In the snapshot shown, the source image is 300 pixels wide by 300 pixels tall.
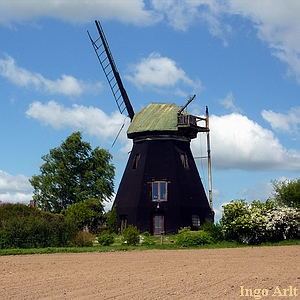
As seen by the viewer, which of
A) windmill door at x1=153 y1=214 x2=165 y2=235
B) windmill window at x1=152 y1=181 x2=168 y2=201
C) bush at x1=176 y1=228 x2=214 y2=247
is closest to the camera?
bush at x1=176 y1=228 x2=214 y2=247

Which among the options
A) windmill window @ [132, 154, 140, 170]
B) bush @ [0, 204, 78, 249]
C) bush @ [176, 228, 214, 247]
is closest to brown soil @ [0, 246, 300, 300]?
bush @ [0, 204, 78, 249]

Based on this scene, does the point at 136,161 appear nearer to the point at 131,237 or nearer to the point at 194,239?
the point at 131,237

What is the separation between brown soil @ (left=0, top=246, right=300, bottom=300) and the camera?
12320mm

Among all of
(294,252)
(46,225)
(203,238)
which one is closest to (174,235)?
(203,238)

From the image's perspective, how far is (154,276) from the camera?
15695mm

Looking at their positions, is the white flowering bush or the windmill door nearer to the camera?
the white flowering bush

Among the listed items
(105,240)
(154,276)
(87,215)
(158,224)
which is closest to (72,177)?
(87,215)

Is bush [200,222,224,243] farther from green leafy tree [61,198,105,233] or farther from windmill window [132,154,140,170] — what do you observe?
green leafy tree [61,198,105,233]

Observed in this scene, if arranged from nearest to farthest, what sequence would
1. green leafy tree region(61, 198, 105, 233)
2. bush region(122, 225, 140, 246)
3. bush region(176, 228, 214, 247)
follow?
bush region(176, 228, 214, 247) < bush region(122, 225, 140, 246) < green leafy tree region(61, 198, 105, 233)

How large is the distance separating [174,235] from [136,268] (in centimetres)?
1964

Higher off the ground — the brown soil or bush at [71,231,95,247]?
bush at [71,231,95,247]

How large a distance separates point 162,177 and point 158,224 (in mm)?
3200

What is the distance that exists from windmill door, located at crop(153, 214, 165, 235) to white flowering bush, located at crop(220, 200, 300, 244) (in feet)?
30.7

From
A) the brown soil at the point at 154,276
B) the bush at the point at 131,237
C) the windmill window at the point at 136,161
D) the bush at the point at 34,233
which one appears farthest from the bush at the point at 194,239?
the windmill window at the point at 136,161
